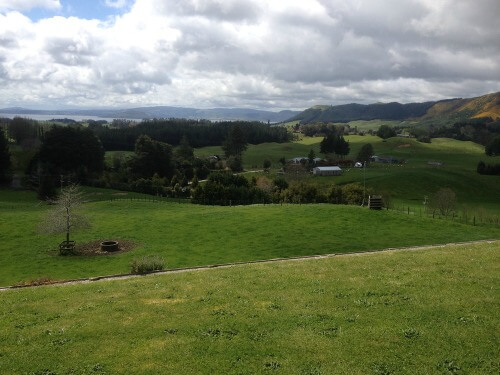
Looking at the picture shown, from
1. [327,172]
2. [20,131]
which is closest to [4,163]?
[20,131]

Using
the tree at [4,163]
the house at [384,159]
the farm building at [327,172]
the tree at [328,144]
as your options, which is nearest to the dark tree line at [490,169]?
the house at [384,159]

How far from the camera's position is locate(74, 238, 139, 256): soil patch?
38688mm

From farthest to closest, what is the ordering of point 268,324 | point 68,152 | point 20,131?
point 20,131, point 68,152, point 268,324

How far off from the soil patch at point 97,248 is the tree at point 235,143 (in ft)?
407

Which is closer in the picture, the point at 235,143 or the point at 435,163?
the point at 435,163

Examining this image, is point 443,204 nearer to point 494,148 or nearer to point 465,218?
point 465,218

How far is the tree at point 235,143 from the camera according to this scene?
539ft

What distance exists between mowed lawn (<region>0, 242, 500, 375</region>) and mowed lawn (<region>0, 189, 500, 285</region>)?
552 inches

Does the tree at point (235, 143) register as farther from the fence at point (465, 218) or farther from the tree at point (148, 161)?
the fence at point (465, 218)

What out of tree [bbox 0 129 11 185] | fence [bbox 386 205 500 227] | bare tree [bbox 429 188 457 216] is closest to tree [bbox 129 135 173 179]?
tree [bbox 0 129 11 185]

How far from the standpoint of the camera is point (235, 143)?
6526 inches

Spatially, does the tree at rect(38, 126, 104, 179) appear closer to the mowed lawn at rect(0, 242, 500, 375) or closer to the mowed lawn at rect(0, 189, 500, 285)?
the mowed lawn at rect(0, 189, 500, 285)

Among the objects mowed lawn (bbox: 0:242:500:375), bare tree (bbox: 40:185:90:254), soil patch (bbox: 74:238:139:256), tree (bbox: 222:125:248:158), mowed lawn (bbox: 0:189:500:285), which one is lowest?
soil patch (bbox: 74:238:139:256)

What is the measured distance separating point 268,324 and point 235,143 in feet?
503
